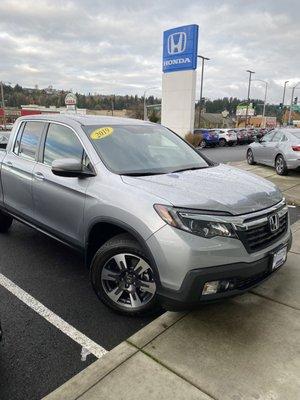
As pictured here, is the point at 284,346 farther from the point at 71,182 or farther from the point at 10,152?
the point at 10,152

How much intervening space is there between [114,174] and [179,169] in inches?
28.9

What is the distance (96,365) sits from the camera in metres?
2.62

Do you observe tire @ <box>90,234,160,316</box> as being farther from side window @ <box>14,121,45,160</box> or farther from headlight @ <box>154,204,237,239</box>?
side window @ <box>14,121,45,160</box>

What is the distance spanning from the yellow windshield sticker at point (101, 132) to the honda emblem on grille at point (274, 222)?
183 cm

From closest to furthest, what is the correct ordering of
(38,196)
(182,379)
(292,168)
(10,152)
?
(182,379)
(38,196)
(10,152)
(292,168)

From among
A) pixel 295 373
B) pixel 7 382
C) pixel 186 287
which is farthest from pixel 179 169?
pixel 7 382

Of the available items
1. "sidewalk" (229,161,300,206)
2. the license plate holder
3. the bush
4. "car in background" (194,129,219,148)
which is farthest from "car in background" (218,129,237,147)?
the license plate holder

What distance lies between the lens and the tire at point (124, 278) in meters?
3.15

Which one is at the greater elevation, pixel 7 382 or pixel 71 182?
pixel 71 182

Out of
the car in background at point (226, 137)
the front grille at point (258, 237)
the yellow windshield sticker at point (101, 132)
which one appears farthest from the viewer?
the car in background at point (226, 137)

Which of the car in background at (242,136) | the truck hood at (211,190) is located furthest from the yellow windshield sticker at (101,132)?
the car in background at (242,136)

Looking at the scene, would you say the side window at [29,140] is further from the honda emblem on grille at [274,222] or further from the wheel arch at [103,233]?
the honda emblem on grille at [274,222]

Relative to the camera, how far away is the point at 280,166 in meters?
12.1

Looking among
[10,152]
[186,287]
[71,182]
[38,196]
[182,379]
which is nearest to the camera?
[182,379]
